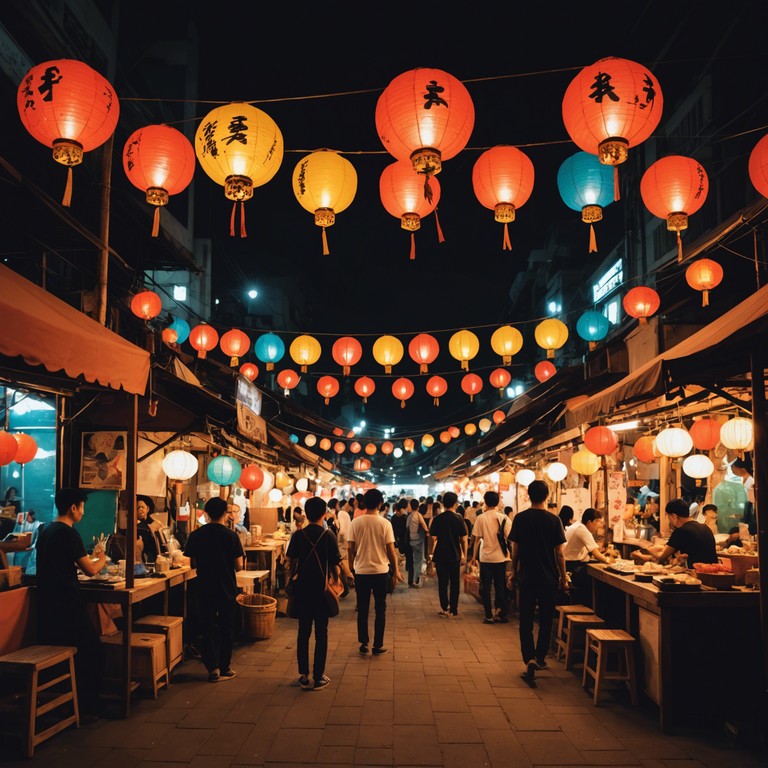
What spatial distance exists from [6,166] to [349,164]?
4206mm

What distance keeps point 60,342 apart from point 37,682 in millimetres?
3184

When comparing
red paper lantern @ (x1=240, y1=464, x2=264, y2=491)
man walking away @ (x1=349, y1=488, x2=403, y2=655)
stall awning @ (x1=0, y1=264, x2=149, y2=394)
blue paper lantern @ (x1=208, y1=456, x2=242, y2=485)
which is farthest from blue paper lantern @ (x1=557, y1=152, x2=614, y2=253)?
red paper lantern @ (x1=240, y1=464, x2=264, y2=491)

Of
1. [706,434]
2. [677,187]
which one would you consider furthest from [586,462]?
[677,187]

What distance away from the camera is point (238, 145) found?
6707 millimetres

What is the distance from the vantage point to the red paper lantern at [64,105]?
633 cm

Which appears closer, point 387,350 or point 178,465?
point 178,465

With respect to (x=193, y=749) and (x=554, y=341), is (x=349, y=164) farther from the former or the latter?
(x=554, y=341)

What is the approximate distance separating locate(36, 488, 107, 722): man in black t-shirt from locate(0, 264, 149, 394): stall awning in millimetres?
1731

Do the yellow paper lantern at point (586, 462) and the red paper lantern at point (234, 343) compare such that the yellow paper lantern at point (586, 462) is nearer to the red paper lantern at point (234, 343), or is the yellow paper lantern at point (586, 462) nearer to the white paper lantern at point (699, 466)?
the white paper lantern at point (699, 466)

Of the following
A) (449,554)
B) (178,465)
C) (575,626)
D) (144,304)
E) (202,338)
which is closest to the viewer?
(575,626)

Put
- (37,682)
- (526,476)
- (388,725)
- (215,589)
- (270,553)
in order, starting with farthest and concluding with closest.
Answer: (526,476) < (270,553) < (215,589) < (388,725) < (37,682)

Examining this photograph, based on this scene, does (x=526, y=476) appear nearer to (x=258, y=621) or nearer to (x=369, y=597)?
(x=369, y=597)

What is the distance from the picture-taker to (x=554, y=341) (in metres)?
13.7

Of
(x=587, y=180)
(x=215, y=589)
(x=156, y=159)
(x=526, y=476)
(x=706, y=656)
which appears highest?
(x=587, y=180)
